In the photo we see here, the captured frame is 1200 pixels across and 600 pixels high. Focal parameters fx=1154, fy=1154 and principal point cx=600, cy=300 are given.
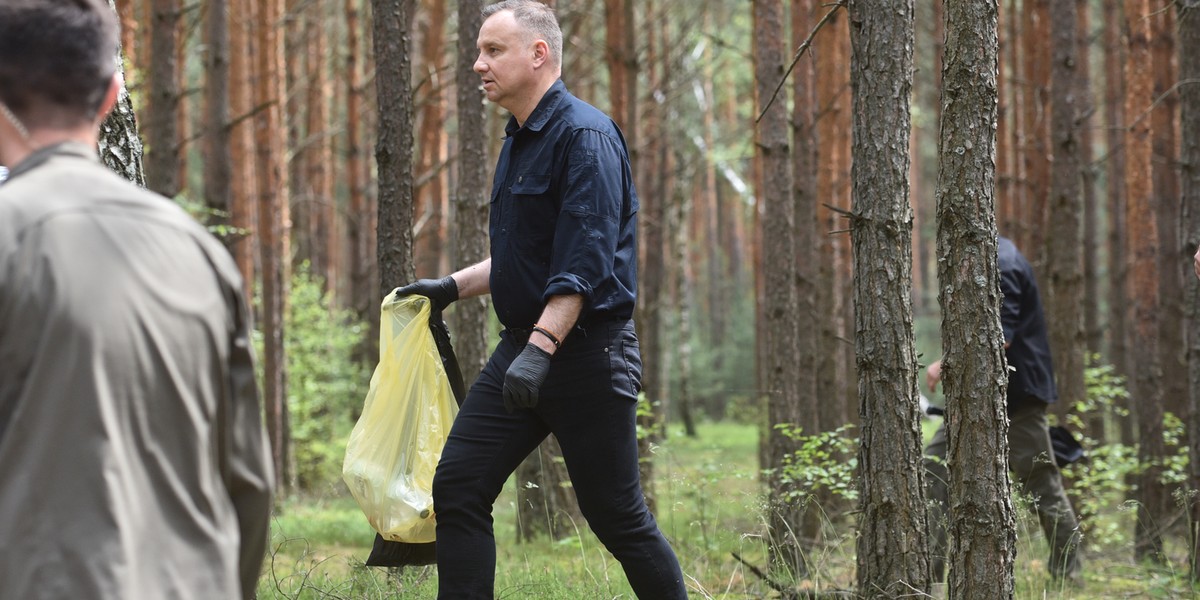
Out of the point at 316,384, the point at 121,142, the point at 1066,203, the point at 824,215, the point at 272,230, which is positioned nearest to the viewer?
the point at 121,142

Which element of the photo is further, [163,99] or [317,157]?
[317,157]

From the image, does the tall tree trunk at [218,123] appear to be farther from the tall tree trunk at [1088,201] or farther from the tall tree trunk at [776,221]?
the tall tree trunk at [1088,201]

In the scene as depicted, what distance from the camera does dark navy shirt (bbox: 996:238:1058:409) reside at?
256 inches

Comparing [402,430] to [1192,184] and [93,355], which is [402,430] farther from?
[1192,184]

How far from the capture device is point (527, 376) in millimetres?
3650

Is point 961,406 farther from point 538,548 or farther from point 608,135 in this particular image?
point 538,548

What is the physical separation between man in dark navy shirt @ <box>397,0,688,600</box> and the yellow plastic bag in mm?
272

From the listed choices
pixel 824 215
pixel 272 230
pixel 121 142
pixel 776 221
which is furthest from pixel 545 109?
pixel 272 230

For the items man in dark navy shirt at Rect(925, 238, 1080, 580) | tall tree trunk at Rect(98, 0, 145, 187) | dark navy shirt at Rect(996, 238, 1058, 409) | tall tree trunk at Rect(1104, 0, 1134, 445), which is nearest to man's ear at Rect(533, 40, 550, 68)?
tall tree trunk at Rect(98, 0, 145, 187)

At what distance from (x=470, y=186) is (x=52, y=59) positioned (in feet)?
17.9

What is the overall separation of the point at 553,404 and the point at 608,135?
94 cm

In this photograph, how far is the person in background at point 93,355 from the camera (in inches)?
73.2

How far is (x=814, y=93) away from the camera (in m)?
12.3

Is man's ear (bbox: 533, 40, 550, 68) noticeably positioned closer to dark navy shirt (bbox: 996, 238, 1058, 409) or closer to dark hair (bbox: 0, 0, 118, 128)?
dark hair (bbox: 0, 0, 118, 128)
